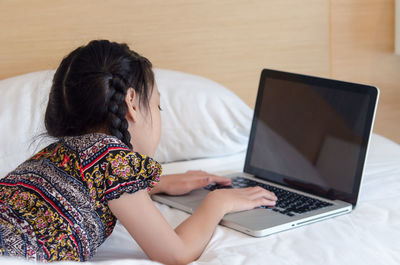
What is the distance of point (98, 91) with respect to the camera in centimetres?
93

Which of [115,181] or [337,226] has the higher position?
[115,181]

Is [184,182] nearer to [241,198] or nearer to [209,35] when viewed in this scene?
[241,198]

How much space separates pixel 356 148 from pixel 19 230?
651 mm

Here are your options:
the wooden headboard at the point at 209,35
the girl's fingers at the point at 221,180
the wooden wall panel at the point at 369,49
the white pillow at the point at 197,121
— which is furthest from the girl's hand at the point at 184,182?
the wooden wall panel at the point at 369,49

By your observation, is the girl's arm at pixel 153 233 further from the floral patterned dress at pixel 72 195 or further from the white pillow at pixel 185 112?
the white pillow at pixel 185 112

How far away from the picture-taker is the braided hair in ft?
3.07

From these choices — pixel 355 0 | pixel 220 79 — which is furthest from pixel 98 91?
pixel 355 0

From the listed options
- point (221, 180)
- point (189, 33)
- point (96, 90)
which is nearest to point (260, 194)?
point (221, 180)

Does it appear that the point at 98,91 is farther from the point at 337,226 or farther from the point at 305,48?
the point at 305,48

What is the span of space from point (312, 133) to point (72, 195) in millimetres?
555

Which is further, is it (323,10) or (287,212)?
(323,10)

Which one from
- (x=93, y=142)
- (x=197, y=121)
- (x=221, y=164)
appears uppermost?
(x=93, y=142)

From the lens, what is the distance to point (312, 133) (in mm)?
1206

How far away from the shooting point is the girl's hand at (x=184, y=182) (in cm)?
120
